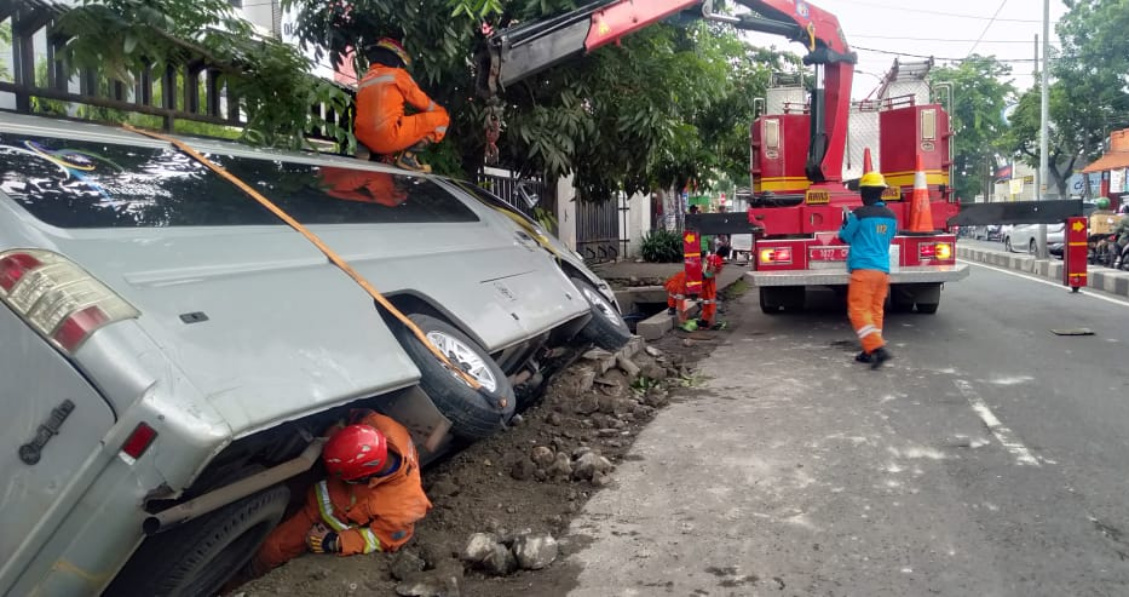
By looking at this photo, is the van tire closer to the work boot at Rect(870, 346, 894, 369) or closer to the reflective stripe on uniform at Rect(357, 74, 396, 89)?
the reflective stripe on uniform at Rect(357, 74, 396, 89)

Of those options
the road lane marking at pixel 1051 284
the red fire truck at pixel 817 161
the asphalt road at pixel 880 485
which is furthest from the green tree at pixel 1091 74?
the asphalt road at pixel 880 485

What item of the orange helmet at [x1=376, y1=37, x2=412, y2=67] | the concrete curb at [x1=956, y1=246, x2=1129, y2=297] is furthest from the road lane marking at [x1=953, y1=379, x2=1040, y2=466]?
the concrete curb at [x1=956, y1=246, x2=1129, y2=297]

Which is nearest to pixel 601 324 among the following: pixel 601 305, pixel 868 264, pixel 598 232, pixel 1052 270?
pixel 601 305

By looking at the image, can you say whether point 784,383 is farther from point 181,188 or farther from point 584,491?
point 181,188

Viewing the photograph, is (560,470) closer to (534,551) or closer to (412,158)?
(534,551)

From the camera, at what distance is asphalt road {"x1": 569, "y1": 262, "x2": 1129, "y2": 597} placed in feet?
10.7

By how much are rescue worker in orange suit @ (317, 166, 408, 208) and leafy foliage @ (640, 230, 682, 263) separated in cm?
1438

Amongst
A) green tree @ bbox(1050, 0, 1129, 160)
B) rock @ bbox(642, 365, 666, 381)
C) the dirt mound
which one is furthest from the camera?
green tree @ bbox(1050, 0, 1129, 160)

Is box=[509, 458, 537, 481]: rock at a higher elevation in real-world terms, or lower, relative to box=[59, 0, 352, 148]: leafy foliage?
lower

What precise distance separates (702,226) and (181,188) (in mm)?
6759

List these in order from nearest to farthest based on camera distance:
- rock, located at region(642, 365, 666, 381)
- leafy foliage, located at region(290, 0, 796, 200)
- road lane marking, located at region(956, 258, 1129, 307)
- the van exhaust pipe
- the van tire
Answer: the van exhaust pipe < the van tire < leafy foliage, located at region(290, 0, 796, 200) < rock, located at region(642, 365, 666, 381) < road lane marking, located at region(956, 258, 1129, 307)

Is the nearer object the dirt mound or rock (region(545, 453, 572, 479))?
the dirt mound

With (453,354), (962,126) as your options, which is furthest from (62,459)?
(962,126)

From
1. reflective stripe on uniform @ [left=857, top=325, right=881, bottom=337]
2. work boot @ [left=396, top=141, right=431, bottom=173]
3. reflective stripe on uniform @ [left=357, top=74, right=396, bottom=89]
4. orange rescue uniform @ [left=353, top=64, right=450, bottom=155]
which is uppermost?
reflective stripe on uniform @ [left=357, top=74, right=396, bottom=89]
